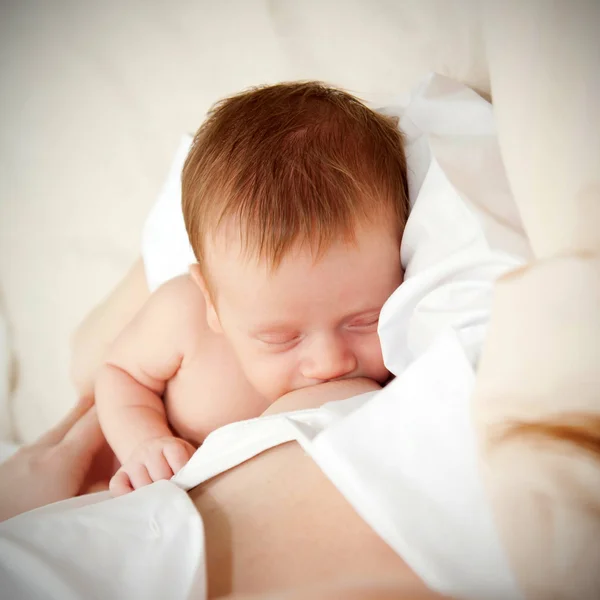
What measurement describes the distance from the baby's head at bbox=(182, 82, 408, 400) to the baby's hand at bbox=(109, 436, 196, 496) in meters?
0.14

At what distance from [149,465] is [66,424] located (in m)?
0.33

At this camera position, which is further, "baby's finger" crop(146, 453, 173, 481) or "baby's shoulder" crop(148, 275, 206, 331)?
"baby's shoulder" crop(148, 275, 206, 331)

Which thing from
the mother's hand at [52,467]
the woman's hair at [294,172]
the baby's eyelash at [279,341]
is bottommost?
the mother's hand at [52,467]

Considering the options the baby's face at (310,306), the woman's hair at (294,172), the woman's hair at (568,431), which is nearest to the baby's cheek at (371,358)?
the baby's face at (310,306)

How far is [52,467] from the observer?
0.96 m

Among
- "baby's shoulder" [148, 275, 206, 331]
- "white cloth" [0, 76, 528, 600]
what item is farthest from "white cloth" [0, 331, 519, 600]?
"baby's shoulder" [148, 275, 206, 331]

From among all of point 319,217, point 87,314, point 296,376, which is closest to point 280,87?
point 319,217

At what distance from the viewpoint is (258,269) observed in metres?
0.78

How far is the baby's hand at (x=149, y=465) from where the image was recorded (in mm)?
782

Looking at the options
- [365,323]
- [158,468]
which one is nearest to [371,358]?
[365,323]

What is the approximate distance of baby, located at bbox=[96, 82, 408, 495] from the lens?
0.77 metres

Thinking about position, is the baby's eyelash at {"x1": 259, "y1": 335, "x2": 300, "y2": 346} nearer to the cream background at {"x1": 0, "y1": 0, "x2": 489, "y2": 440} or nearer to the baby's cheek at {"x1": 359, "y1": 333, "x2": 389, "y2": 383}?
the baby's cheek at {"x1": 359, "y1": 333, "x2": 389, "y2": 383}

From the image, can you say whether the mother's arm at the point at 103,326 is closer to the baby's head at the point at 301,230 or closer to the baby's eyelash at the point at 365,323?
the baby's head at the point at 301,230

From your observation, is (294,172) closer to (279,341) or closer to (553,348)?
(279,341)
